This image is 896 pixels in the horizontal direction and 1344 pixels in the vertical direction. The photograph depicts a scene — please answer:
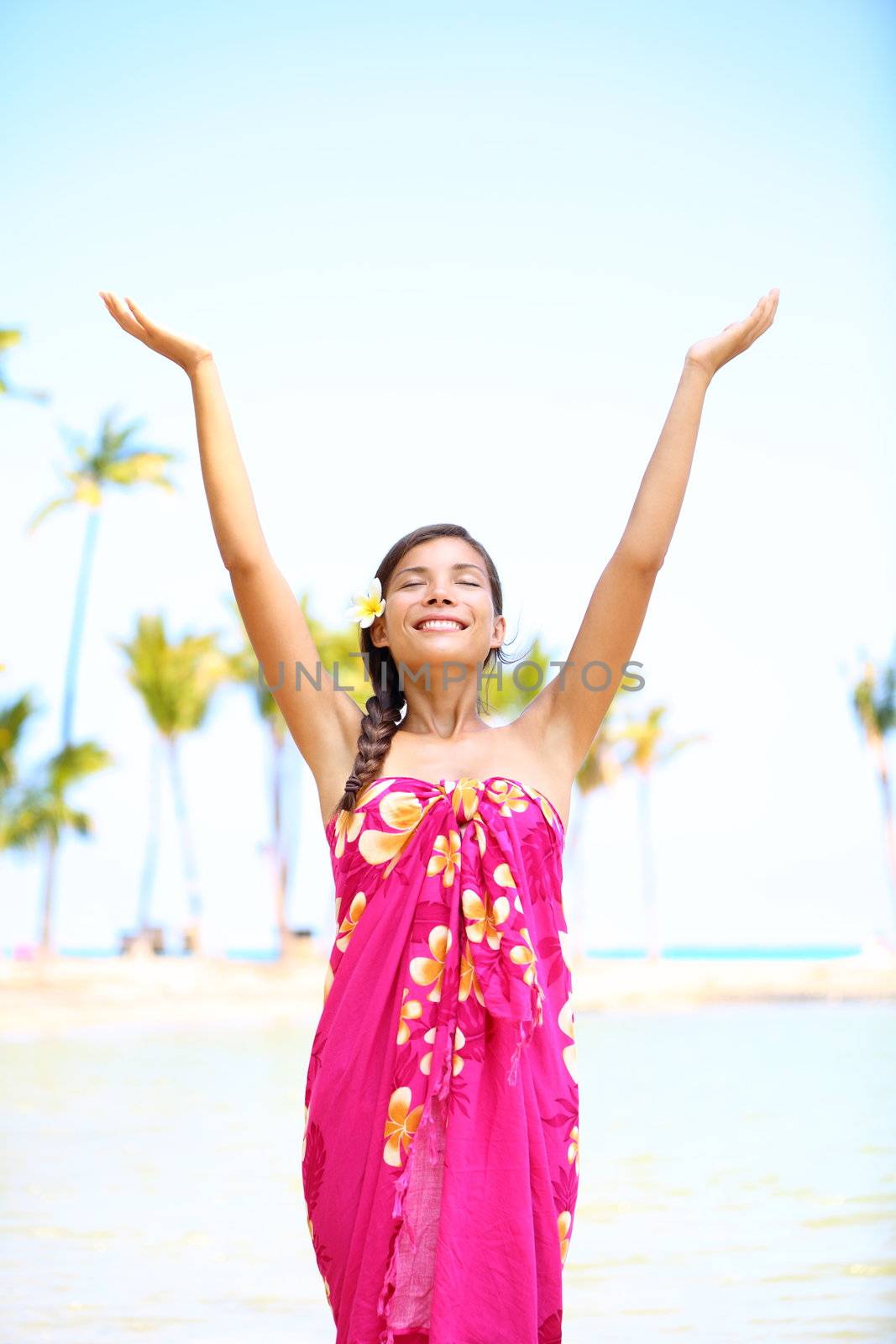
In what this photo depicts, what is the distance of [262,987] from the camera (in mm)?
19203

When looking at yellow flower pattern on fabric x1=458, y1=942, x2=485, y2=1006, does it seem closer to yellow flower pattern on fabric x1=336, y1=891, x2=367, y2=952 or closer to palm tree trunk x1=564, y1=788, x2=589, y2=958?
yellow flower pattern on fabric x1=336, y1=891, x2=367, y2=952

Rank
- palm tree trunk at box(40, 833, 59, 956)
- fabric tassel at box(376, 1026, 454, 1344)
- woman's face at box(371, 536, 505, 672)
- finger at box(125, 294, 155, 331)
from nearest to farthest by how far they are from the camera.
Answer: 1. fabric tassel at box(376, 1026, 454, 1344)
2. woman's face at box(371, 536, 505, 672)
3. finger at box(125, 294, 155, 331)
4. palm tree trunk at box(40, 833, 59, 956)

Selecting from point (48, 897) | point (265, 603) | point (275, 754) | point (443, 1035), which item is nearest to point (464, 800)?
point (443, 1035)

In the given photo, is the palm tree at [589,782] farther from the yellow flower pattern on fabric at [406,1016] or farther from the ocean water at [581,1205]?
the yellow flower pattern on fabric at [406,1016]

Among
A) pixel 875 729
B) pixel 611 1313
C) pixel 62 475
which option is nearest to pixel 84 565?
pixel 62 475

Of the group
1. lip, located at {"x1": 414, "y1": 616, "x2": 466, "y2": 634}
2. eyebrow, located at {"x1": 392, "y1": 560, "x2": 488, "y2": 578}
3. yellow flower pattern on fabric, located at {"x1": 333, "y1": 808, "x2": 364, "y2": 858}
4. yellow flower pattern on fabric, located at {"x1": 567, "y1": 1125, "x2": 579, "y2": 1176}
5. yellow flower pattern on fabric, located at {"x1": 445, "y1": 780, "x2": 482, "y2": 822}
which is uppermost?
eyebrow, located at {"x1": 392, "y1": 560, "x2": 488, "y2": 578}

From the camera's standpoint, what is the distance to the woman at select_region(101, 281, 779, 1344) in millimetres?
1622

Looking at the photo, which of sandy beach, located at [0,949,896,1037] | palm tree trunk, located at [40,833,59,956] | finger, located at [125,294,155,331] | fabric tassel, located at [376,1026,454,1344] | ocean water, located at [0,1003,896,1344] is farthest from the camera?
palm tree trunk, located at [40,833,59,956]

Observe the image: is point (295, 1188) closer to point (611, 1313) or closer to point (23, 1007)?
point (611, 1313)

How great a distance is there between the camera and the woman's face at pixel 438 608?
1.95 meters

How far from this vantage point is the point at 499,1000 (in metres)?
1.66

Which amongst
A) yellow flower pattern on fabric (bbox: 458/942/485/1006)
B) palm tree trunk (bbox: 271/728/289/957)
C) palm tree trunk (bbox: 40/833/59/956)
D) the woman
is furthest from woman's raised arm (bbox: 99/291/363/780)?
palm tree trunk (bbox: 271/728/289/957)

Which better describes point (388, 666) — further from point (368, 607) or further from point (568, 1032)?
point (568, 1032)

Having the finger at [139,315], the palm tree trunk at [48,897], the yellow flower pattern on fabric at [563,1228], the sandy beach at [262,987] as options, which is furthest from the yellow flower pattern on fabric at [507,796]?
the palm tree trunk at [48,897]
